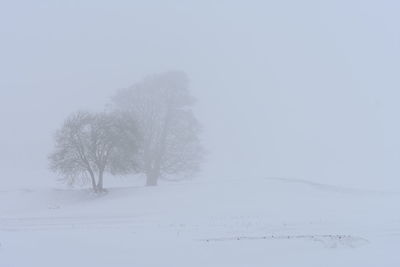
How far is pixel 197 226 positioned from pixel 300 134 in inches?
3865

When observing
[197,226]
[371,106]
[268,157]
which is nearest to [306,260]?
[197,226]

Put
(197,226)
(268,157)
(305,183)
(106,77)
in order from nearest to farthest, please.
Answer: (197,226)
(305,183)
(268,157)
(106,77)

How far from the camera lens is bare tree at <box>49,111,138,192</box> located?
39656 millimetres

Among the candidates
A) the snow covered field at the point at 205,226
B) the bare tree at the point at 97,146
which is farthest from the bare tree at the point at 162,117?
the snow covered field at the point at 205,226

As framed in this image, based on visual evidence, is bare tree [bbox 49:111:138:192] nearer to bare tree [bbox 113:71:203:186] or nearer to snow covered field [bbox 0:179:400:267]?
snow covered field [bbox 0:179:400:267]

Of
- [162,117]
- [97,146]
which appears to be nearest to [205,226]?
[97,146]

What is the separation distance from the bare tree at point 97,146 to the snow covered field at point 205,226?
1874 millimetres

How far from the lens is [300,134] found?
120 meters

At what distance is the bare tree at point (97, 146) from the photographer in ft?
Answer: 130

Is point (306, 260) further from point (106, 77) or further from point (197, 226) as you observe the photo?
point (106, 77)

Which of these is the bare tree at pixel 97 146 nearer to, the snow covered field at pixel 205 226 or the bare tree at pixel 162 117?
the snow covered field at pixel 205 226

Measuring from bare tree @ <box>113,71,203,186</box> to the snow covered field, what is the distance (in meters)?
5.46

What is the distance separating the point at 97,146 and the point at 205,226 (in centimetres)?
1794

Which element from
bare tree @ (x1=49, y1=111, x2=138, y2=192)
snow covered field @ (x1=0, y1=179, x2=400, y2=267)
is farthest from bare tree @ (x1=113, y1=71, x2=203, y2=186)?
snow covered field @ (x1=0, y1=179, x2=400, y2=267)
